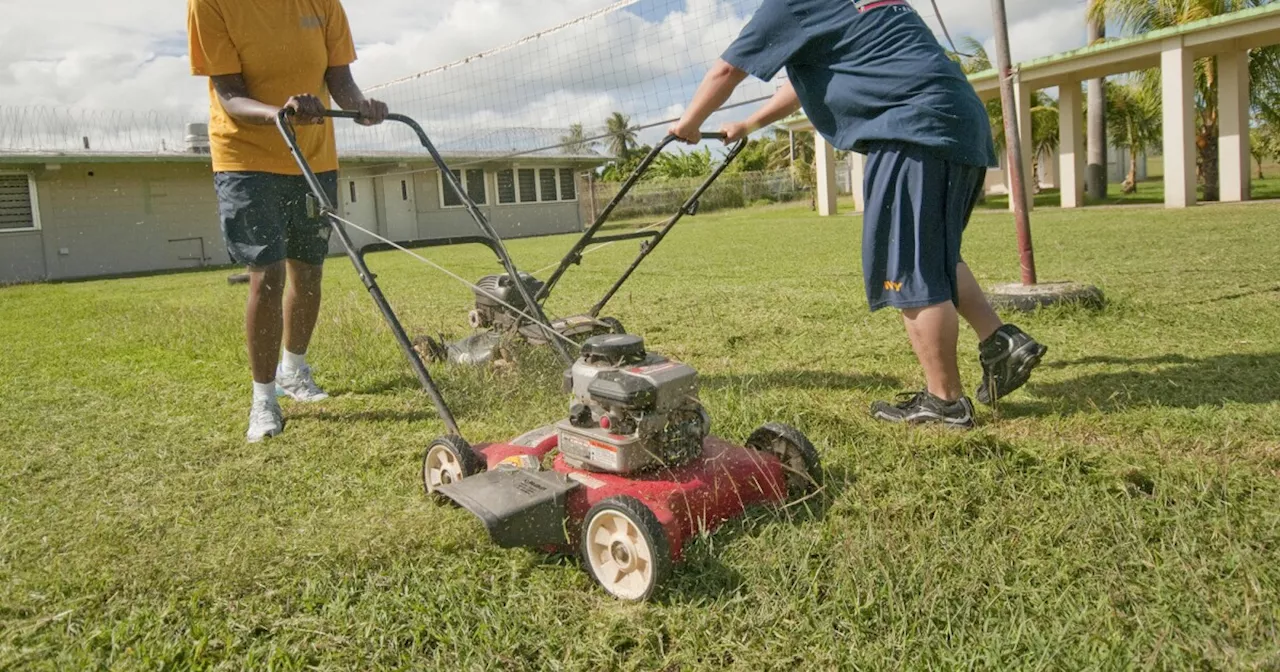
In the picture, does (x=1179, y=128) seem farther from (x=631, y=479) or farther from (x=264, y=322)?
(x=631, y=479)

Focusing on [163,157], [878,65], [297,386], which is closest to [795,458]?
[878,65]

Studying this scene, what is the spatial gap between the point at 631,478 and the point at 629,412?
0.59ft

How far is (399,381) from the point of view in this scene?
4.70 meters

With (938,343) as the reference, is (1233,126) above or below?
above

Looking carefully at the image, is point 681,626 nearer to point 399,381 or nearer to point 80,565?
point 80,565

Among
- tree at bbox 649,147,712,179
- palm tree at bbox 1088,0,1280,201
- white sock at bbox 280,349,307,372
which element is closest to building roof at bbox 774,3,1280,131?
palm tree at bbox 1088,0,1280,201

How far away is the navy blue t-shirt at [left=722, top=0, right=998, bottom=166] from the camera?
3.07 m

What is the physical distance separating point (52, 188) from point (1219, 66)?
25.2 meters

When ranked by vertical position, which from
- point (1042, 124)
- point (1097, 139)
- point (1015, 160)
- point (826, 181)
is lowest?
point (1015, 160)

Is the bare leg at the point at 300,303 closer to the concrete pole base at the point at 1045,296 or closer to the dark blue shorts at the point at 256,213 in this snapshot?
the dark blue shorts at the point at 256,213

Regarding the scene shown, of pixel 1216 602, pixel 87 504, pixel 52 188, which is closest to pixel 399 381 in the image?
pixel 87 504

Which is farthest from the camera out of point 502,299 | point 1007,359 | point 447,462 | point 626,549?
point 502,299

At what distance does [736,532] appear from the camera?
8.02 feet

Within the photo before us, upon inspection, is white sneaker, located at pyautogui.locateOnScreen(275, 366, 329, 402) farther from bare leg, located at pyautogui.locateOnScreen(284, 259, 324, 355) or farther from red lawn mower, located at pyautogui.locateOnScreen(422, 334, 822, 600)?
red lawn mower, located at pyautogui.locateOnScreen(422, 334, 822, 600)
